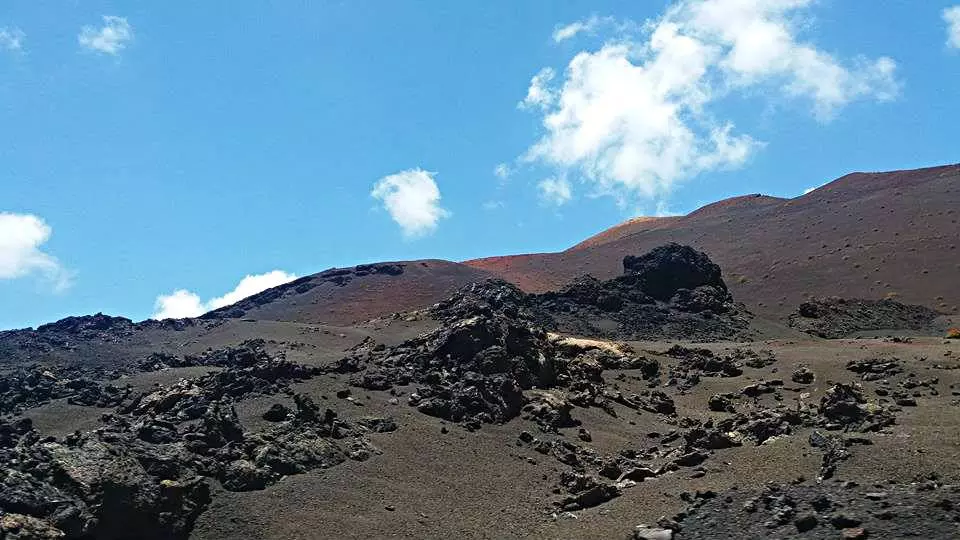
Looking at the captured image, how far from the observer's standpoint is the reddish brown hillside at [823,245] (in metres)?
62.1

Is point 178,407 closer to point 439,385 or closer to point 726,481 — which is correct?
point 439,385

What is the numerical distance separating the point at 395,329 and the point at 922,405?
2767 cm

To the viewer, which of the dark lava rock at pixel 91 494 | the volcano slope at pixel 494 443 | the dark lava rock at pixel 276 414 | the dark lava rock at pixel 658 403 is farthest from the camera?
the dark lava rock at pixel 658 403

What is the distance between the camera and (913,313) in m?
52.9

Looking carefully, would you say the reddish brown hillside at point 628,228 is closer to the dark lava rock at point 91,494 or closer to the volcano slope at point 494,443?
the volcano slope at point 494,443

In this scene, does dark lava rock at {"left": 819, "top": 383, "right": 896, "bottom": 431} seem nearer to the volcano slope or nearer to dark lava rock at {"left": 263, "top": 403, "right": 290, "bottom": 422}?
the volcano slope

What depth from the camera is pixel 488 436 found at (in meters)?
22.6

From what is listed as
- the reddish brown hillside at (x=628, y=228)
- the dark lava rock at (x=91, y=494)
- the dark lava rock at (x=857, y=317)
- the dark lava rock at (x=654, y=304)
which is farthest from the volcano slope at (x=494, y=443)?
the reddish brown hillside at (x=628, y=228)

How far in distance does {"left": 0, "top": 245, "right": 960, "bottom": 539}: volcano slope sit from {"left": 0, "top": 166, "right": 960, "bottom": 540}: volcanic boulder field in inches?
2.7

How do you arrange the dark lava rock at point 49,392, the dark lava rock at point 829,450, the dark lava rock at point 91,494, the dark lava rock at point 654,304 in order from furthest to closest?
the dark lava rock at point 654,304
the dark lava rock at point 49,392
the dark lava rock at point 829,450
the dark lava rock at point 91,494

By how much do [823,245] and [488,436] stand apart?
6227cm

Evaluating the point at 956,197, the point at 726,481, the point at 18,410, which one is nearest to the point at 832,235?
the point at 956,197

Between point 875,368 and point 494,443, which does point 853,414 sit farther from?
point 875,368

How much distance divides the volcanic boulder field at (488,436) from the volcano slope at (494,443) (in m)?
0.07
